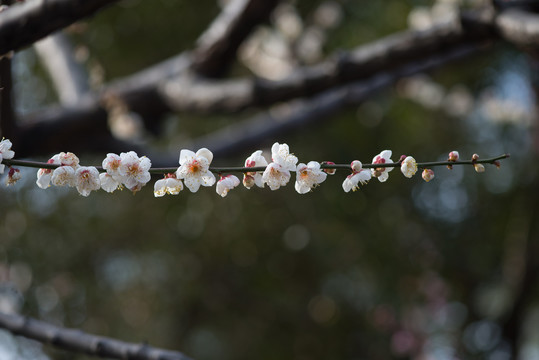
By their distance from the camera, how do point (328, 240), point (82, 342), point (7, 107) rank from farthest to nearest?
1. point (328, 240)
2. point (7, 107)
3. point (82, 342)

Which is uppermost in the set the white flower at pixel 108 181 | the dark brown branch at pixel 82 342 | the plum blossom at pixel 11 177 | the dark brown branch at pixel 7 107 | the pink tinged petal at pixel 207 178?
the dark brown branch at pixel 7 107

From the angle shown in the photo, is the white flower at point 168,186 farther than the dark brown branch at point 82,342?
No

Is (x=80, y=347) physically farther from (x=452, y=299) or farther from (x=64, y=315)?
(x=452, y=299)

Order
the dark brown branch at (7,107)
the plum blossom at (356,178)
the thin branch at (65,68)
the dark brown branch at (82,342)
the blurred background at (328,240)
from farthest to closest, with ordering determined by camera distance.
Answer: the blurred background at (328,240) → the thin branch at (65,68) → the dark brown branch at (7,107) → the dark brown branch at (82,342) → the plum blossom at (356,178)

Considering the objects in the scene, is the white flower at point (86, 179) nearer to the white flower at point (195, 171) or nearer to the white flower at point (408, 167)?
the white flower at point (195, 171)

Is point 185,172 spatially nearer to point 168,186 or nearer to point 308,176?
point 168,186

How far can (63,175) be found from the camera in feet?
2.18

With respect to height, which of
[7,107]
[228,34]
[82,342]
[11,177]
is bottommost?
[82,342]

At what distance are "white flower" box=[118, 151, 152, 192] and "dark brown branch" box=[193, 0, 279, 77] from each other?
95cm

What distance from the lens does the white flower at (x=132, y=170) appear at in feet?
2.22

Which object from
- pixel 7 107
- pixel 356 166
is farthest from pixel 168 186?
pixel 7 107

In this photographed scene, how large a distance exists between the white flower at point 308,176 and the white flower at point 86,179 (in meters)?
0.25

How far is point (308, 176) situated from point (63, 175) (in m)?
0.31

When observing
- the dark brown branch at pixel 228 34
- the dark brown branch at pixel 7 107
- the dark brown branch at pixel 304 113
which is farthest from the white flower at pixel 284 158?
the dark brown branch at pixel 304 113
